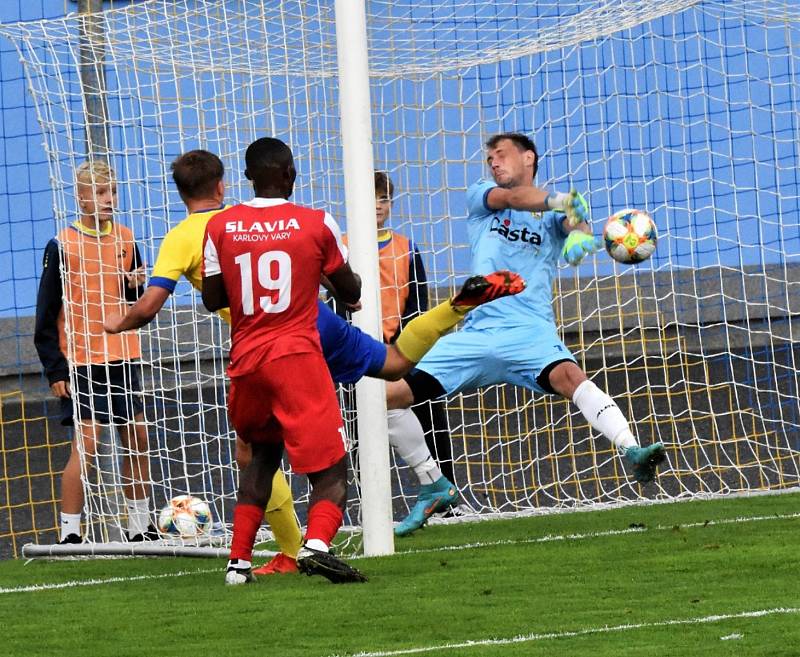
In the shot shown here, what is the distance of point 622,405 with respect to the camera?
14898mm

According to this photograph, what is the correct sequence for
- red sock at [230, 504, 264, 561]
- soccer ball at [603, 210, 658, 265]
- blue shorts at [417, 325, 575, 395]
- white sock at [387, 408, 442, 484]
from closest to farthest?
red sock at [230, 504, 264, 561], soccer ball at [603, 210, 658, 265], blue shorts at [417, 325, 575, 395], white sock at [387, 408, 442, 484]

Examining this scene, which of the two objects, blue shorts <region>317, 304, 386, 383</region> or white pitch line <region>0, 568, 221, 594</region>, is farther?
white pitch line <region>0, 568, 221, 594</region>

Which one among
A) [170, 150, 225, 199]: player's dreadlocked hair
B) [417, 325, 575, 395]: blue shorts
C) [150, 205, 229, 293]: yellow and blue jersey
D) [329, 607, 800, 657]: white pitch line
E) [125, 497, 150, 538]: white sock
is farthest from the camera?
[125, 497, 150, 538]: white sock

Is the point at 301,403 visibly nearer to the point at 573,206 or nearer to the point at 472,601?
the point at 472,601

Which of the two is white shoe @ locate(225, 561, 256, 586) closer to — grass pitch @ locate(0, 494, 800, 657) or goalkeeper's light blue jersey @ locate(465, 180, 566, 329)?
grass pitch @ locate(0, 494, 800, 657)

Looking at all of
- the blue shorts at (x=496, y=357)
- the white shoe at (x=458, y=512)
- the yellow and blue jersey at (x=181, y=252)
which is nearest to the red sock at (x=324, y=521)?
the yellow and blue jersey at (x=181, y=252)

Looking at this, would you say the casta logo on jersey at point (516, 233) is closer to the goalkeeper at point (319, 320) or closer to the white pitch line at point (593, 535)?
the white pitch line at point (593, 535)

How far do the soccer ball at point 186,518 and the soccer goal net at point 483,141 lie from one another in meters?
0.27

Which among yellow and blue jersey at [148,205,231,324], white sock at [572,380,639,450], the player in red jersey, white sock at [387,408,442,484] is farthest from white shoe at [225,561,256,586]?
white sock at [387,408,442,484]

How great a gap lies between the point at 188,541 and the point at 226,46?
2668mm

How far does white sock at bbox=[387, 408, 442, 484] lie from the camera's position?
28.4ft

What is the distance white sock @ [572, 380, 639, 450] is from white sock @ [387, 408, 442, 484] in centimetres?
102

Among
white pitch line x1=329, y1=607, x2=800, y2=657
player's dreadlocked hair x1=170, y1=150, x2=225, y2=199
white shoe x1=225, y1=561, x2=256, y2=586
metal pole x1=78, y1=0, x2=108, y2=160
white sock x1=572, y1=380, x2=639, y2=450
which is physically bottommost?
white shoe x1=225, y1=561, x2=256, y2=586

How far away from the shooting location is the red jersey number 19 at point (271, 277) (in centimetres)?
629
